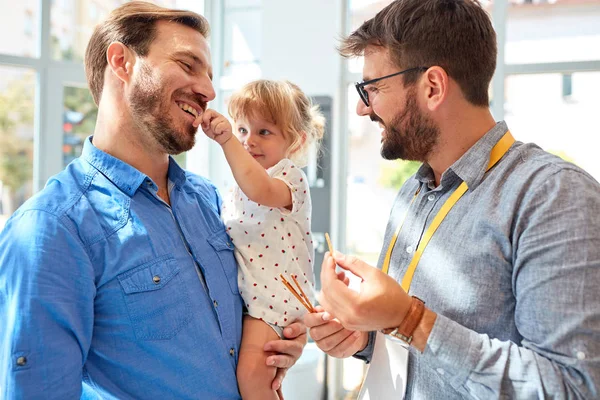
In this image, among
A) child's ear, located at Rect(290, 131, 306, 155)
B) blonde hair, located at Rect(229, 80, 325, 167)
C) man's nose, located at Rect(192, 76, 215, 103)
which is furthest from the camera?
child's ear, located at Rect(290, 131, 306, 155)

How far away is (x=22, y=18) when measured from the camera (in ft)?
12.8

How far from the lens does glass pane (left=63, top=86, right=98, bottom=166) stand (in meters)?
4.07

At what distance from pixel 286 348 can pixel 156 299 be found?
56 cm

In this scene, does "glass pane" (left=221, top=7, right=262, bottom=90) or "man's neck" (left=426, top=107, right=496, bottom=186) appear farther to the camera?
"glass pane" (left=221, top=7, right=262, bottom=90)

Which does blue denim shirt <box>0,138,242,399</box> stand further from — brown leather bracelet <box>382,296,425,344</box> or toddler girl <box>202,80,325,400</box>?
brown leather bracelet <box>382,296,425,344</box>

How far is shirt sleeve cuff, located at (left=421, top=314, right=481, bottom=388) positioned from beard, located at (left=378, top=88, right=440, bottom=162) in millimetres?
545

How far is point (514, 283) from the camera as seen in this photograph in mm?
1236

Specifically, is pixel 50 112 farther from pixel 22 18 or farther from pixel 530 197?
pixel 530 197

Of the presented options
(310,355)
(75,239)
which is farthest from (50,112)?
(75,239)

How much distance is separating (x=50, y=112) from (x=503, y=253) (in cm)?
374

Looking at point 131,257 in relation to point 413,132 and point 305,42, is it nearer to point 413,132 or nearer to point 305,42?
point 413,132

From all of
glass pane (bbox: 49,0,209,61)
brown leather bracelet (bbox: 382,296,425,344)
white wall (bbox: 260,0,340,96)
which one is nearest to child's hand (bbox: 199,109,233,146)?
brown leather bracelet (bbox: 382,296,425,344)

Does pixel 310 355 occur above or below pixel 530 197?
below

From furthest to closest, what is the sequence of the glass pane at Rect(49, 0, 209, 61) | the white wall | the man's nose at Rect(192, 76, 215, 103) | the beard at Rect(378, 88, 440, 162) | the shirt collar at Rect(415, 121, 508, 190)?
the white wall, the glass pane at Rect(49, 0, 209, 61), the man's nose at Rect(192, 76, 215, 103), the beard at Rect(378, 88, 440, 162), the shirt collar at Rect(415, 121, 508, 190)
